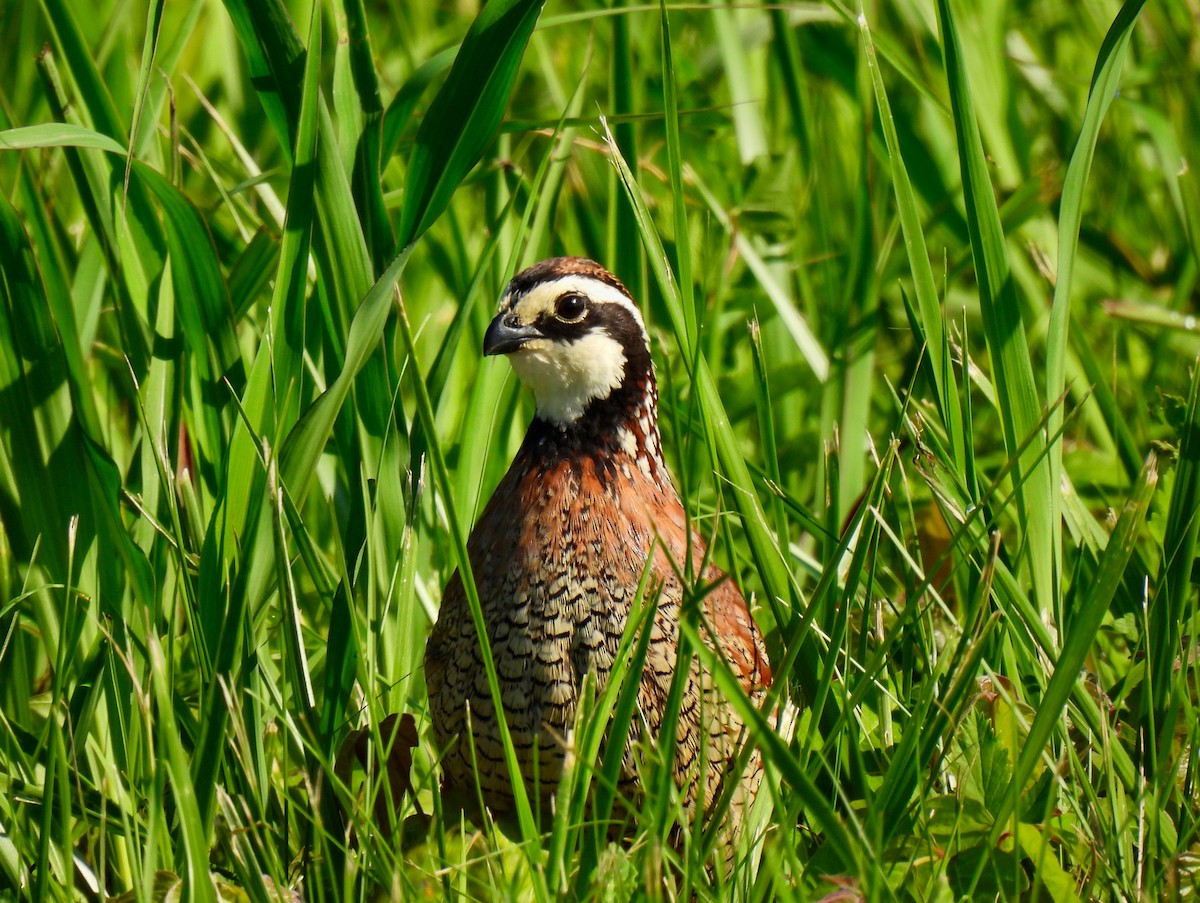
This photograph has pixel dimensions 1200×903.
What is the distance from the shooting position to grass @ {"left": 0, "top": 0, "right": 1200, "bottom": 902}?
2.36 m

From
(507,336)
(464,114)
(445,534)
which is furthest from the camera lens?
(445,534)

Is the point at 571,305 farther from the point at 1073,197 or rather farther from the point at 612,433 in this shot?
the point at 1073,197

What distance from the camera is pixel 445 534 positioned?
12.1ft

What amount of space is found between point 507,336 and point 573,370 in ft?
0.51

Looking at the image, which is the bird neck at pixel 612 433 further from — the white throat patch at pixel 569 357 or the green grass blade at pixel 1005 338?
the green grass blade at pixel 1005 338

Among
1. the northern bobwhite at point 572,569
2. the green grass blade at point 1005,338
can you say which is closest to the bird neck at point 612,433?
the northern bobwhite at point 572,569

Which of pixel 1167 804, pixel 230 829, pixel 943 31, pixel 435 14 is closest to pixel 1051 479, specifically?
pixel 1167 804

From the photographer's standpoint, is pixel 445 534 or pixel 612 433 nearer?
pixel 612 433

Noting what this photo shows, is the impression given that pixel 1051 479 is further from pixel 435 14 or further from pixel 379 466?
pixel 435 14

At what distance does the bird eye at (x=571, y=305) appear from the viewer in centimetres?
307

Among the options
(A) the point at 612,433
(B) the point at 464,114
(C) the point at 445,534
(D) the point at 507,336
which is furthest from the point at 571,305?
(C) the point at 445,534

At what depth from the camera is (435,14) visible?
6750 millimetres

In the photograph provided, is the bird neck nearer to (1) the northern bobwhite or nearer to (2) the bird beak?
(1) the northern bobwhite

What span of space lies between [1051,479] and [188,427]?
5.95 ft
